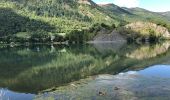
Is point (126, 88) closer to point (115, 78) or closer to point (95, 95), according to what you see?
point (95, 95)

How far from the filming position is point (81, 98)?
157ft

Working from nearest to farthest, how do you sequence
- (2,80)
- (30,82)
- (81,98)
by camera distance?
(81,98)
(30,82)
(2,80)

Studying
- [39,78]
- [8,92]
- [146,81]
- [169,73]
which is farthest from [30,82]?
[169,73]

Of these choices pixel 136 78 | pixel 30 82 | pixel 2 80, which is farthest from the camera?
pixel 2 80

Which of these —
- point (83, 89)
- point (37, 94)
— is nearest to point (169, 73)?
point (83, 89)

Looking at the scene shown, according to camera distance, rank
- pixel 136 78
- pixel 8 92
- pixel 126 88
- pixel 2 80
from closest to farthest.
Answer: pixel 126 88 → pixel 8 92 → pixel 136 78 → pixel 2 80

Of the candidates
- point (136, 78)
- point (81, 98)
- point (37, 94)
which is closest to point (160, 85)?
point (136, 78)

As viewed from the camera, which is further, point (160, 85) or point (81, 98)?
point (160, 85)

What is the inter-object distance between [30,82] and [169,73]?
90.5 ft

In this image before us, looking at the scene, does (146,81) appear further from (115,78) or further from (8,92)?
(8,92)

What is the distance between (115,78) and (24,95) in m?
19.5

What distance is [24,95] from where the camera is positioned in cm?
5500

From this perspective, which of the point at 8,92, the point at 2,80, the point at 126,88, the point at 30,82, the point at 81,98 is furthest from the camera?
the point at 2,80

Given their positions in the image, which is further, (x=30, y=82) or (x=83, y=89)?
(x=30, y=82)
